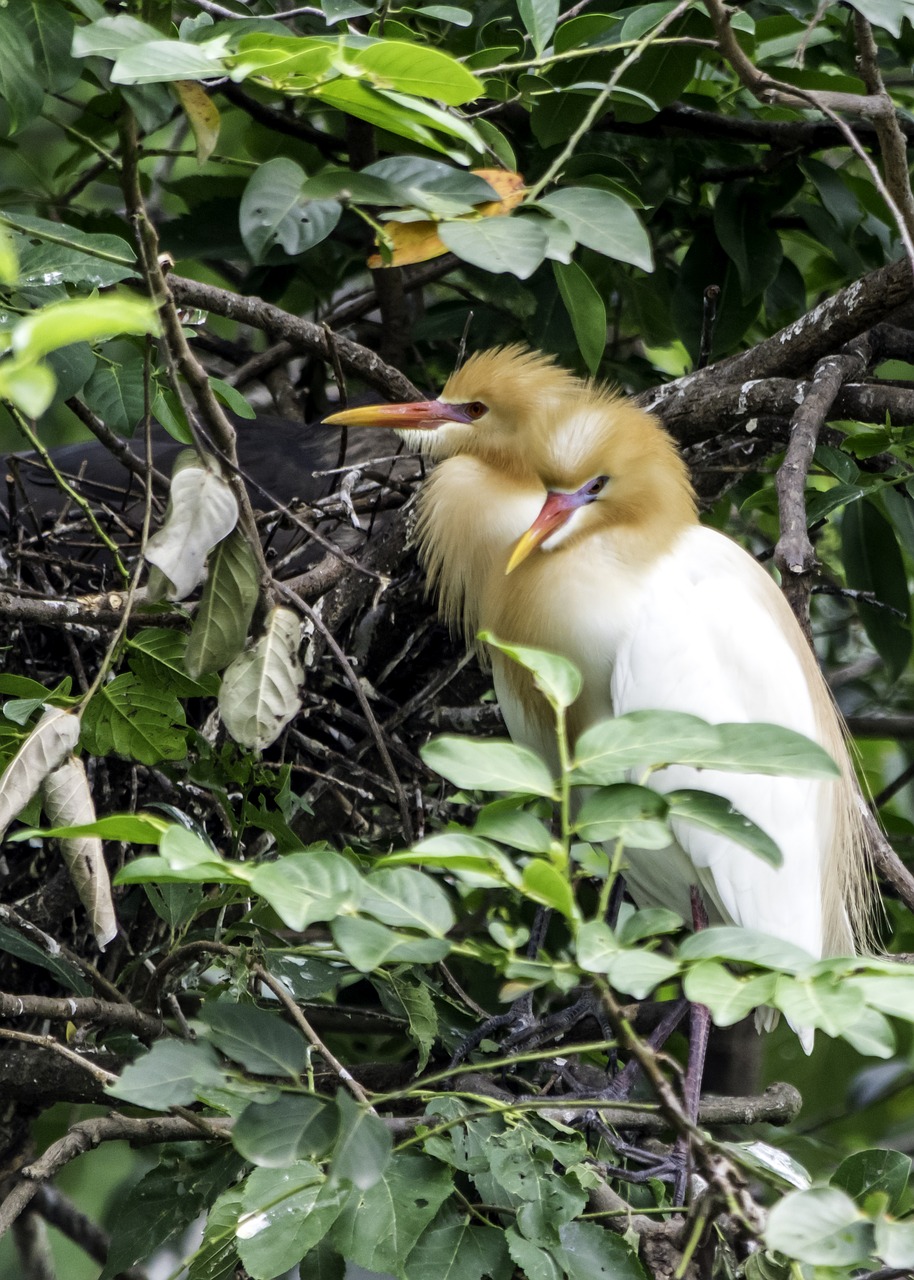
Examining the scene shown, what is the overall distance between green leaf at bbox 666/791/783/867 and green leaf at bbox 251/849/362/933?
0.63 feet

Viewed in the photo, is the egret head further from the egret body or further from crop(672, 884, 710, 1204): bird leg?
crop(672, 884, 710, 1204): bird leg

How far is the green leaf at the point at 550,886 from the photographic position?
2.24 feet

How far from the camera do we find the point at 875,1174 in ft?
3.51

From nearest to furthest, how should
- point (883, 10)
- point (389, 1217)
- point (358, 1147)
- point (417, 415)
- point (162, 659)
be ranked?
point (358, 1147) < point (389, 1217) < point (883, 10) < point (162, 659) < point (417, 415)

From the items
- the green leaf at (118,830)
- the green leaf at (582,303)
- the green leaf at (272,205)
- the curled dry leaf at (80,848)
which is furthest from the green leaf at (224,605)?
the green leaf at (582,303)

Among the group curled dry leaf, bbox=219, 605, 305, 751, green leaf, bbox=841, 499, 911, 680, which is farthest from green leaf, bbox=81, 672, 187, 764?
green leaf, bbox=841, 499, 911, 680

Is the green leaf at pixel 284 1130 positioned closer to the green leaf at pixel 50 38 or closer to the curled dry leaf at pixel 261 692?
the curled dry leaf at pixel 261 692

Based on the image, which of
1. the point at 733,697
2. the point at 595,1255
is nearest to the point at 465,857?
the point at 595,1255

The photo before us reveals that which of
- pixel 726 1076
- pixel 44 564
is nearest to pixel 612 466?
pixel 44 564

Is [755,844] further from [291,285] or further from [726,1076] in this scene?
[291,285]

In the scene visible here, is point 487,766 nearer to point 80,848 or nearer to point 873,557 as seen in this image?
point 80,848

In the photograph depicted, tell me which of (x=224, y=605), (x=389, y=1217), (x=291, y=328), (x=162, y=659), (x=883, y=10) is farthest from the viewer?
(x=291, y=328)

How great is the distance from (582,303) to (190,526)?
541mm

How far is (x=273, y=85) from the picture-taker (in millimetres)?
878
